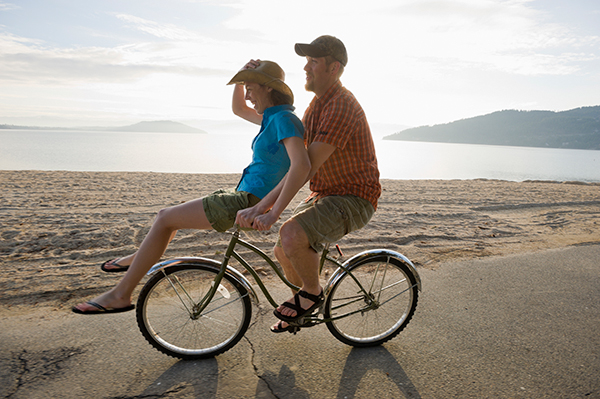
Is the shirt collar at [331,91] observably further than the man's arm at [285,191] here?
Yes

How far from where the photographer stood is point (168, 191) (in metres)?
11.5

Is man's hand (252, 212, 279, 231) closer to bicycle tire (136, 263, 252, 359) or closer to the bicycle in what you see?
the bicycle

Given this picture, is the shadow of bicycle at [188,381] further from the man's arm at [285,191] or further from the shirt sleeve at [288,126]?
the shirt sleeve at [288,126]

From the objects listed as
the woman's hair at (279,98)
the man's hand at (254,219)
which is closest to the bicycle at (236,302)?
the man's hand at (254,219)

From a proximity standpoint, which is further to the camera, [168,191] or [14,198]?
[168,191]

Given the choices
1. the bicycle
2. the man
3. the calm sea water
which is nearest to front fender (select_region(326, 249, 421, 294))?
the bicycle

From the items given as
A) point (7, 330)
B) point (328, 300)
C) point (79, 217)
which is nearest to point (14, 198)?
point (79, 217)

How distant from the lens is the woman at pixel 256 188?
2.54m

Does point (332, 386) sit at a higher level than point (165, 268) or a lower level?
lower

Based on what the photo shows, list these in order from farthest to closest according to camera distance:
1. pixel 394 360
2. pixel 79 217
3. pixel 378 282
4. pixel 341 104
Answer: pixel 79 217, pixel 378 282, pixel 394 360, pixel 341 104

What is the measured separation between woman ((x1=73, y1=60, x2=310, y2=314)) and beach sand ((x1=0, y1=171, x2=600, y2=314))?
1506 millimetres

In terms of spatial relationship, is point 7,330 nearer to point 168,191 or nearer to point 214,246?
point 214,246

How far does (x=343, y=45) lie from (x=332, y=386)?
7.48 ft

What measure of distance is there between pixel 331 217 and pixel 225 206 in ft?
2.37
